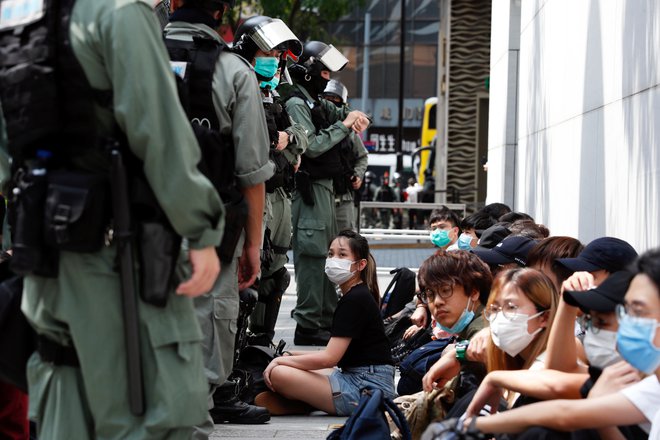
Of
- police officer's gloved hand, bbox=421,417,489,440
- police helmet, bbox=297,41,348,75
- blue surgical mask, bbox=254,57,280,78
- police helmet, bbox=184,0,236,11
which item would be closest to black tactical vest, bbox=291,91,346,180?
police helmet, bbox=297,41,348,75

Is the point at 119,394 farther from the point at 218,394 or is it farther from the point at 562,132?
the point at 562,132

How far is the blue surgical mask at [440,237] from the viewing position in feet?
30.3

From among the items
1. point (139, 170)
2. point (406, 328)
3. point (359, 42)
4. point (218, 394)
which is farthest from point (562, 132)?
point (359, 42)

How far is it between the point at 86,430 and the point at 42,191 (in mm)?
722

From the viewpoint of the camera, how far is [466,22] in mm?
23578

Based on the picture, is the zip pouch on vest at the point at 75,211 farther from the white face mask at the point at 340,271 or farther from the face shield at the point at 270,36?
the white face mask at the point at 340,271

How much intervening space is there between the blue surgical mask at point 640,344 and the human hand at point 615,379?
232mm

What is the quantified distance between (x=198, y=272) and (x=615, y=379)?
52.6 inches

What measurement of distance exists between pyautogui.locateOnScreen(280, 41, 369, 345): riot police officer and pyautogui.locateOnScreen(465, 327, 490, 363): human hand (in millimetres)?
4432

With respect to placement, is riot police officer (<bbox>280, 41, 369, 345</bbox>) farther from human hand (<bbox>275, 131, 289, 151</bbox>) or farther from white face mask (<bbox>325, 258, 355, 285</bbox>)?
white face mask (<bbox>325, 258, 355, 285</bbox>)

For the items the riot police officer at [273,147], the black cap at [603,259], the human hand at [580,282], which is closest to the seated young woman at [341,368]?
the riot police officer at [273,147]

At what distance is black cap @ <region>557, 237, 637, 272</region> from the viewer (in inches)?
190

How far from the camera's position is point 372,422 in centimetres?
484

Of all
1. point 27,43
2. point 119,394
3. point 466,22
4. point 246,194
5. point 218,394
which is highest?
point 466,22
